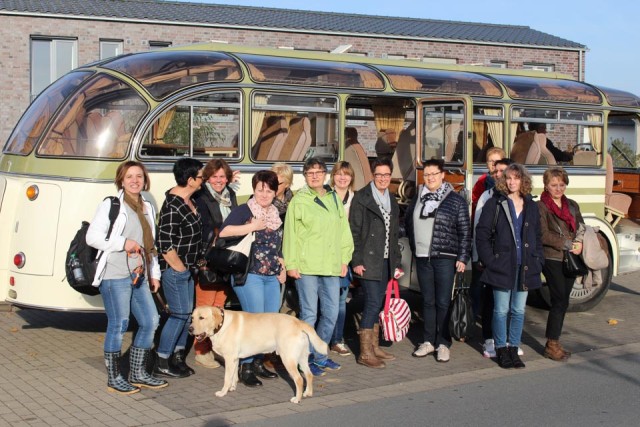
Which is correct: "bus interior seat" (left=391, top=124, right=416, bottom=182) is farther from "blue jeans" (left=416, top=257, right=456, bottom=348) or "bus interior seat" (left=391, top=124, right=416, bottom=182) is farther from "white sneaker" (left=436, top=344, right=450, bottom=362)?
"white sneaker" (left=436, top=344, right=450, bottom=362)

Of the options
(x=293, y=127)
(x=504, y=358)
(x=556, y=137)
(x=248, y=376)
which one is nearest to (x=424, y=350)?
(x=504, y=358)

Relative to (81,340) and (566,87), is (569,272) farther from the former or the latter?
(81,340)

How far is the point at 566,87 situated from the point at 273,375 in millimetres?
6408

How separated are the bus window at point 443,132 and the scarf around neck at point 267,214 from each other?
131 inches

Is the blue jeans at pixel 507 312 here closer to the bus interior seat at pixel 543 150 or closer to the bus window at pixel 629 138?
the bus interior seat at pixel 543 150

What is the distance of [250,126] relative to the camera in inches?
385

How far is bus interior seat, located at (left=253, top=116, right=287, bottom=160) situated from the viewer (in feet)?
32.4

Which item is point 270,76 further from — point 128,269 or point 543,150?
point 543,150

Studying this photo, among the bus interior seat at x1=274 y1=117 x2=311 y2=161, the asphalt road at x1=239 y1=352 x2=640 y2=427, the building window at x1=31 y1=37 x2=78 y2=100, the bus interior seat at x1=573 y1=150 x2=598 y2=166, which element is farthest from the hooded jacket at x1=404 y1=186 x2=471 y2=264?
the building window at x1=31 y1=37 x2=78 y2=100

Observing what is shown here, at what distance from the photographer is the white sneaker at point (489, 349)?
934 cm

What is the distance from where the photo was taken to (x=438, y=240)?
29.2 ft

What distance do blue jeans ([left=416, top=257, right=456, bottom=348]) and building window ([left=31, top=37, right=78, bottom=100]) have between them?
19805 millimetres

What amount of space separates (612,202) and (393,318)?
6.02 m

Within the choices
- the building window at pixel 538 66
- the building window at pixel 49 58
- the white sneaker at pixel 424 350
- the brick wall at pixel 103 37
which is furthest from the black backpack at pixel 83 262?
the building window at pixel 538 66
